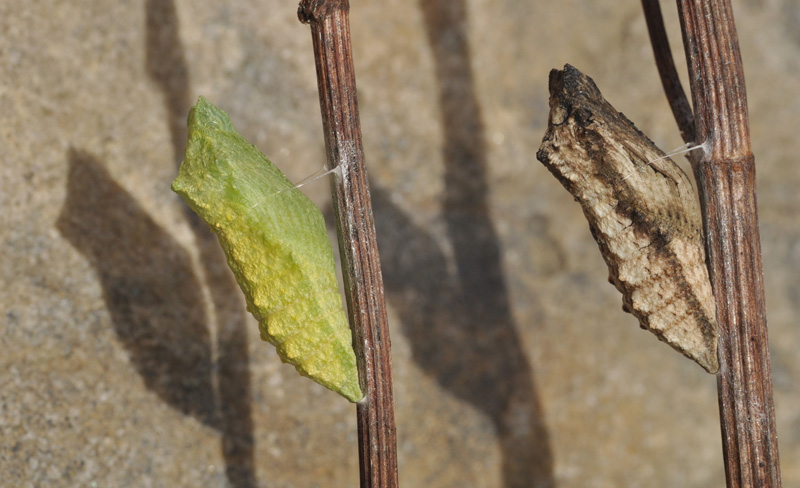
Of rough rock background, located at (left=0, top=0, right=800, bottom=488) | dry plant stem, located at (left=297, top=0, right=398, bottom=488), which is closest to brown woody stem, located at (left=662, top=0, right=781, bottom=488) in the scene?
dry plant stem, located at (left=297, top=0, right=398, bottom=488)

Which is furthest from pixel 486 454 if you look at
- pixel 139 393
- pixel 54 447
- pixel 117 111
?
pixel 117 111

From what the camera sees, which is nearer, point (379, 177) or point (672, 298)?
point (672, 298)

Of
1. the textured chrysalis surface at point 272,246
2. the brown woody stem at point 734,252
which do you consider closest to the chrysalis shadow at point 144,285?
the textured chrysalis surface at point 272,246

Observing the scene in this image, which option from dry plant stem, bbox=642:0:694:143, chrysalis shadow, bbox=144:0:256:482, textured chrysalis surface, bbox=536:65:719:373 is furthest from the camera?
chrysalis shadow, bbox=144:0:256:482

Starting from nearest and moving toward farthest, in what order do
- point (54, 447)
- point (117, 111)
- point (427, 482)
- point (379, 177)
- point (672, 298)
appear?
point (672, 298) → point (54, 447) → point (117, 111) → point (427, 482) → point (379, 177)

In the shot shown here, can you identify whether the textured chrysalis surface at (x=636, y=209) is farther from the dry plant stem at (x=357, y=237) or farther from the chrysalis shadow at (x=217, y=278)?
the chrysalis shadow at (x=217, y=278)

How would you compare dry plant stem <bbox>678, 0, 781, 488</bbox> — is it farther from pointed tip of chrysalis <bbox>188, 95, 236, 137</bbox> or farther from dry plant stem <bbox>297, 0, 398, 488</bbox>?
pointed tip of chrysalis <bbox>188, 95, 236, 137</bbox>

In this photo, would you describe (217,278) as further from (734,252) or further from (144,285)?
(734,252)

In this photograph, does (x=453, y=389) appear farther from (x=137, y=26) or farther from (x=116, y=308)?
(x=137, y=26)
